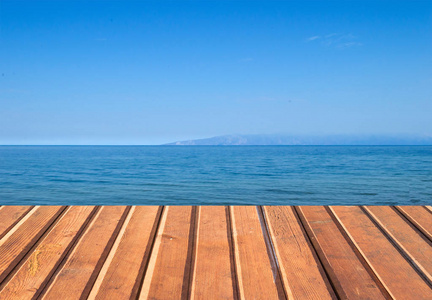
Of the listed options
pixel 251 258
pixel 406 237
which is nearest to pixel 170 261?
pixel 251 258

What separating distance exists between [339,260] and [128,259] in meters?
1.27

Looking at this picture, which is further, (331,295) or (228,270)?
(228,270)

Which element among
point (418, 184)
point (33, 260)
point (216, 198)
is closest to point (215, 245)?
point (33, 260)

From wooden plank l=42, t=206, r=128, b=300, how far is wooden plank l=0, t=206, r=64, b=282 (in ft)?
1.01

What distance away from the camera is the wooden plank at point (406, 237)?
2043 mm

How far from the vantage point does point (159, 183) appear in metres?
15.2

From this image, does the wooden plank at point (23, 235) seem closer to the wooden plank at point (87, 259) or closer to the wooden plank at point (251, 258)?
the wooden plank at point (87, 259)

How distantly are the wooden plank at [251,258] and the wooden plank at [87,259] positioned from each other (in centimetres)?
82

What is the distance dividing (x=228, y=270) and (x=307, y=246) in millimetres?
593

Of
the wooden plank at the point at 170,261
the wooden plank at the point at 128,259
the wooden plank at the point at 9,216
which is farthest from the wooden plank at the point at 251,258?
the wooden plank at the point at 9,216

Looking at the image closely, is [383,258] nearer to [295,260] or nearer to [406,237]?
[406,237]

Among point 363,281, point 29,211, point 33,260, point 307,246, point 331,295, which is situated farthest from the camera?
point 29,211

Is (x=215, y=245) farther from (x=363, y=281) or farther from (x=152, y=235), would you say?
(x=363, y=281)

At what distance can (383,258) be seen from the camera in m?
2.09
